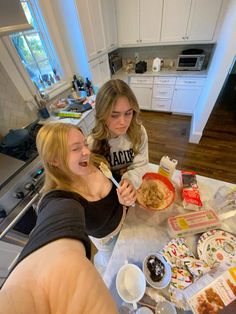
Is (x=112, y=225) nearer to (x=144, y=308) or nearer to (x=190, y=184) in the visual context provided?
(x=144, y=308)

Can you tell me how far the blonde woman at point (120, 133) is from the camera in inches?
32.1

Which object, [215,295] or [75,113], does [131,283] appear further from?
[75,113]

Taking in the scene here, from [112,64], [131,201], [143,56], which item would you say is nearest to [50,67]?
[112,64]

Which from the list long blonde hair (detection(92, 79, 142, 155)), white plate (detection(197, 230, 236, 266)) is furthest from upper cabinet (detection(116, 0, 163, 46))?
white plate (detection(197, 230, 236, 266))

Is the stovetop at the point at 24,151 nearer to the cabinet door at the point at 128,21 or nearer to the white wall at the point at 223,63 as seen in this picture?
the white wall at the point at 223,63

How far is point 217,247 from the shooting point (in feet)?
1.84

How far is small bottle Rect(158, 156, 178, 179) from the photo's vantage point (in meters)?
0.77

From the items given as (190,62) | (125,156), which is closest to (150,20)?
(190,62)

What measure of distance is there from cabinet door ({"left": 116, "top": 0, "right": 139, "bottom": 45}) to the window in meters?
1.40

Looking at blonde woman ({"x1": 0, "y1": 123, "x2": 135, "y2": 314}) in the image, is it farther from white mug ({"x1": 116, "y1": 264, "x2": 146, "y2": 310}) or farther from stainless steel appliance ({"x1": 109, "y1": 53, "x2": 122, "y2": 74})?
stainless steel appliance ({"x1": 109, "y1": 53, "x2": 122, "y2": 74})

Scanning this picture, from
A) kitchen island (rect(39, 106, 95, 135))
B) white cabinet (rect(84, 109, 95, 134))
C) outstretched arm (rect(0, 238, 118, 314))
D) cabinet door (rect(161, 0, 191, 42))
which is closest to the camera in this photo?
outstretched arm (rect(0, 238, 118, 314))

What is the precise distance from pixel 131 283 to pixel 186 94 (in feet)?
9.60

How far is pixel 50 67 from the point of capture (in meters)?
2.07

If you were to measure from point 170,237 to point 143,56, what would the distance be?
3.43m
